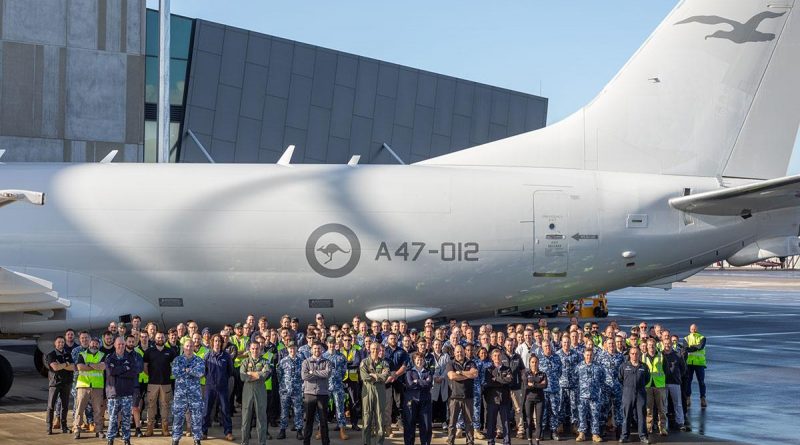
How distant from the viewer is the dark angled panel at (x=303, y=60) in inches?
1665

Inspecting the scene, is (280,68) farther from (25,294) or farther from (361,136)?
(25,294)

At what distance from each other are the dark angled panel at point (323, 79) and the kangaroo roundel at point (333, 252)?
2309cm

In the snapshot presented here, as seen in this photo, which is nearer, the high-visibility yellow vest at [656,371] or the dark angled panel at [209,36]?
the high-visibility yellow vest at [656,371]

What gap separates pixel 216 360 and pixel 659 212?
34.5 feet

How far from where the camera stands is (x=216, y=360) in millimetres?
16062

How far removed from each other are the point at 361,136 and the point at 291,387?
98.4 feet

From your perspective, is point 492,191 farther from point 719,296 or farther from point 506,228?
point 719,296

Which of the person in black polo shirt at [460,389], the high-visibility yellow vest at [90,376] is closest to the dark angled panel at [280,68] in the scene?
the high-visibility yellow vest at [90,376]

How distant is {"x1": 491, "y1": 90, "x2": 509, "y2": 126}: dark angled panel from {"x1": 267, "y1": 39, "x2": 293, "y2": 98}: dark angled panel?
40.6 ft

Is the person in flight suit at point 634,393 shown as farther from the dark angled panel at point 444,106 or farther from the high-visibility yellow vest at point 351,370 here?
the dark angled panel at point 444,106

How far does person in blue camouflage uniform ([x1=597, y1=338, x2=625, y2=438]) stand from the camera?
16.4 m

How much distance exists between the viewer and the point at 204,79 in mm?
40094

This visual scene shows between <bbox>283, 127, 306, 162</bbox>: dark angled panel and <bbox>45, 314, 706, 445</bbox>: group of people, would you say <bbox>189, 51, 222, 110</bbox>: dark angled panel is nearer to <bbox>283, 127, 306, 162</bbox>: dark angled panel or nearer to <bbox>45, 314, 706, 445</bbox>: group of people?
<bbox>283, 127, 306, 162</bbox>: dark angled panel

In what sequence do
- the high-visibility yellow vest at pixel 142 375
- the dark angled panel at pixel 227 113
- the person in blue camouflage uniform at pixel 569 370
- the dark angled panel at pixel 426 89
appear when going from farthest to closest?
1. the dark angled panel at pixel 426 89
2. the dark angled panel at pixel 227 113
3. the high-visibility yellow vest at pixel 142 375
4. the person in blue camouflage uniform at pixel 569 370
